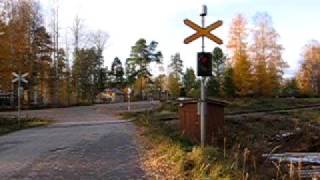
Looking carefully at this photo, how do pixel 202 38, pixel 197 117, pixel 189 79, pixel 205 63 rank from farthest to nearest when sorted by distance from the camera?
pixel 189 79, pixel 197 117, pixel 202 38, pixel 205 63

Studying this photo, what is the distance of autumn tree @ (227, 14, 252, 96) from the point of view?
8519 centimetres

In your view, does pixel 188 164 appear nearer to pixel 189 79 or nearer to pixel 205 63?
pixel 205 63

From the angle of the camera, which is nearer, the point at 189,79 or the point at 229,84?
the point at 229,84

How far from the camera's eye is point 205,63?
624 inches

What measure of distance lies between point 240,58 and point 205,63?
7052 centimetres

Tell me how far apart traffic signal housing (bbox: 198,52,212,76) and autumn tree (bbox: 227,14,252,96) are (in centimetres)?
6975

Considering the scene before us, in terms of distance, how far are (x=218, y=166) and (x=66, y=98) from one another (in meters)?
70.6

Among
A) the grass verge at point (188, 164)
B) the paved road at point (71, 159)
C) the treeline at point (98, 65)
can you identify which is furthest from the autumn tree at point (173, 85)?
the grass verge at point (188, 164)

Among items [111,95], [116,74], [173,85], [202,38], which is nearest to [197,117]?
[202,38]

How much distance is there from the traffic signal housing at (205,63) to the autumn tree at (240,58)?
2746 inches

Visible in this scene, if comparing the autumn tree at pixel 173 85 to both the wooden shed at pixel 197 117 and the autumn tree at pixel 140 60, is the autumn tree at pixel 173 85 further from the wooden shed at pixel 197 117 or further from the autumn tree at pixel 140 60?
the wooden shed at pixel 197 117

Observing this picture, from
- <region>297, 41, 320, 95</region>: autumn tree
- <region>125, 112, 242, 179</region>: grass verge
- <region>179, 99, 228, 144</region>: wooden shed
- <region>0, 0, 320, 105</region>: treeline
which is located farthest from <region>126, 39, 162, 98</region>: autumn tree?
<region>125, 112, 242, 179</region>: grass verge

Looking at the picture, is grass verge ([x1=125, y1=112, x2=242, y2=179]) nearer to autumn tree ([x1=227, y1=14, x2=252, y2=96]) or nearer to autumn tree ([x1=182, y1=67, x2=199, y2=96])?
autumn tree ([x1=227, y1=14, x2=252, y2=96])

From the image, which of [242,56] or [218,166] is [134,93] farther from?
[218,166]
